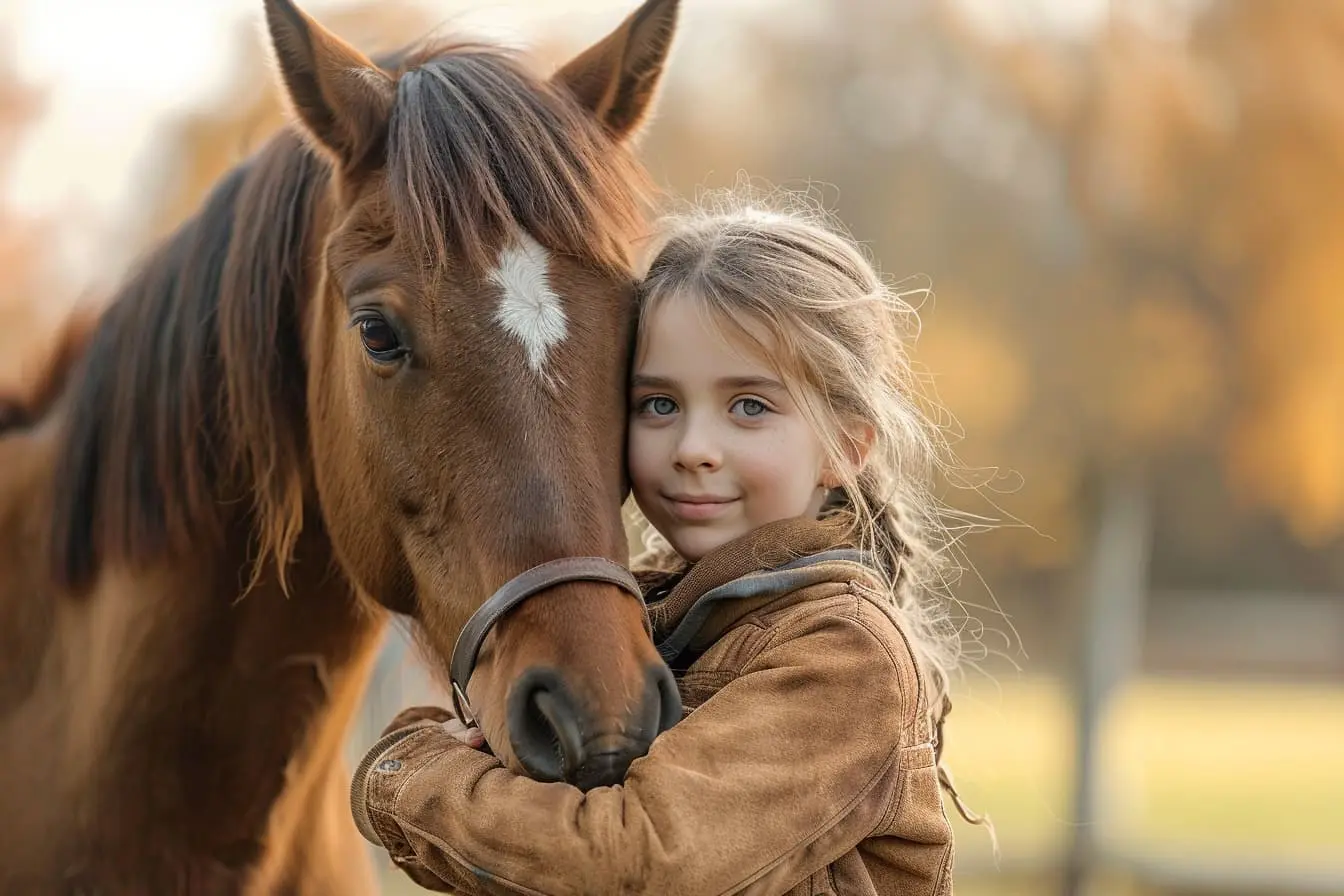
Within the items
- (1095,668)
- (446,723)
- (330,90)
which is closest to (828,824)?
(446,723)

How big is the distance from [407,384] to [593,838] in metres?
0.81

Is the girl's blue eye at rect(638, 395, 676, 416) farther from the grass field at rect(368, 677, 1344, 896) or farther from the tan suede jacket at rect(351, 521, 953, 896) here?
the grass field at rect(368, 677, 1344, 896)

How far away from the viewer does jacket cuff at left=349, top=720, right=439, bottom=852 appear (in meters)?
1.91

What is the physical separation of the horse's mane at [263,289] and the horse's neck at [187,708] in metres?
0.10

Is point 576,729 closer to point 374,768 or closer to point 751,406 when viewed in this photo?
point 374,768

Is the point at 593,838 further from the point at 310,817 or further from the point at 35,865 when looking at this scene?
the point at 35,865

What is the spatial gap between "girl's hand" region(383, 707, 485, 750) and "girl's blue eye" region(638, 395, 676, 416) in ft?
1.87

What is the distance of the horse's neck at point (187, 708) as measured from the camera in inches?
98.2

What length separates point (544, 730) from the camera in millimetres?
1761

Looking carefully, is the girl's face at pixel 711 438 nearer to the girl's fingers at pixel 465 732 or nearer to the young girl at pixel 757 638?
the young girl at pixel 757 638

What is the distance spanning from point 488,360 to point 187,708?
3.45 ft

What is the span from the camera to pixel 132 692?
250 cm

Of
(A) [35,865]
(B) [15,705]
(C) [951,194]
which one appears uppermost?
(C) [951,194]

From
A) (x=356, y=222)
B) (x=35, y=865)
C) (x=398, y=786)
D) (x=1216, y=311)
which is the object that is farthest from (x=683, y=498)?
(x=1216, y=311)
